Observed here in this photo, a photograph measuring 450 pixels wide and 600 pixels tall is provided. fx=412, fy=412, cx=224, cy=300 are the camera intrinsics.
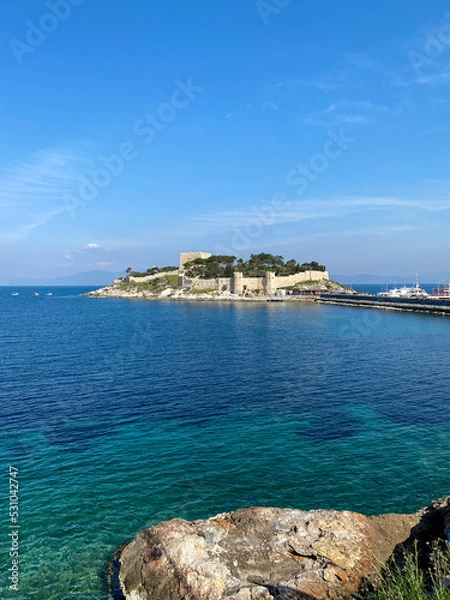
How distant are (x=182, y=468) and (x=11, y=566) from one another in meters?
8.87

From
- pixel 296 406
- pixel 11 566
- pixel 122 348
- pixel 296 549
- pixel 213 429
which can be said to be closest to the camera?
pixel 296 549

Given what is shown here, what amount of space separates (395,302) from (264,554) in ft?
413

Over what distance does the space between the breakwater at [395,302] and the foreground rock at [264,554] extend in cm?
10119

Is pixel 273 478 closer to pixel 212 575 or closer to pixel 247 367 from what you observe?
pixel 212 575

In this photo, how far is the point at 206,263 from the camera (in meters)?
190

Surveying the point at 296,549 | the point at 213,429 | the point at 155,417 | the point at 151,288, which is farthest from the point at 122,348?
the point at 151,288

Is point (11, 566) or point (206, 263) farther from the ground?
point (206, 263)

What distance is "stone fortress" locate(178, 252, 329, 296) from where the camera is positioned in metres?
166

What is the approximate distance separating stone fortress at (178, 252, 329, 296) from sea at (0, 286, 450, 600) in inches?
4468

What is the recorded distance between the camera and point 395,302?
12756cm

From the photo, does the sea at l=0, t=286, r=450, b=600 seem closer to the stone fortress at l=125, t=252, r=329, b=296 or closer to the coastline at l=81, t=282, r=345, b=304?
the coastline at l=81, t=282, r=345, b=304

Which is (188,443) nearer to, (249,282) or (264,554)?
(264,554)

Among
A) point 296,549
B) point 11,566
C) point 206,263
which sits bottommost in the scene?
point 11,566

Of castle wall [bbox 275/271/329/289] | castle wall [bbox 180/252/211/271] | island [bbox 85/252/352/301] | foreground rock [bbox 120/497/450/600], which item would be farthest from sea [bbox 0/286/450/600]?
castle wall [bbox 180/252/211/271]
